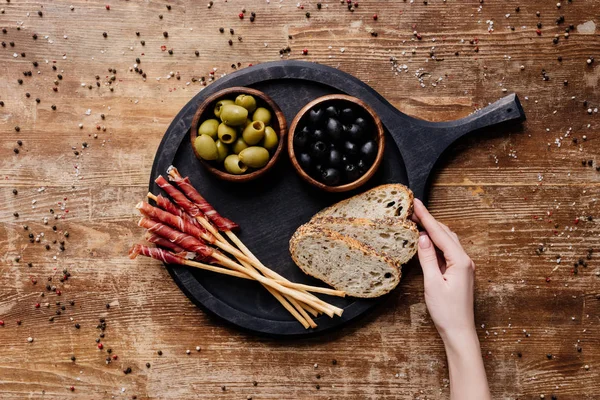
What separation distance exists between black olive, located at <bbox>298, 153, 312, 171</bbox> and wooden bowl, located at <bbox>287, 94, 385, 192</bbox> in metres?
0.02

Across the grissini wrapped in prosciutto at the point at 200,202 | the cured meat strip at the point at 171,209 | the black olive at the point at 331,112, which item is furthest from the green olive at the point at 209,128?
the black olive at the point at 331,112

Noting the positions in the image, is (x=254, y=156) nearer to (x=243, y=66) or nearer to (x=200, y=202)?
(x=200, y=202)

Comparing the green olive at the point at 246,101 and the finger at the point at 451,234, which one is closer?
the green olive at the point at 246,101

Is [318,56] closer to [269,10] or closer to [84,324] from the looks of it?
[269,10]

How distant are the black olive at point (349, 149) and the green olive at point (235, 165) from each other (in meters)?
0.43

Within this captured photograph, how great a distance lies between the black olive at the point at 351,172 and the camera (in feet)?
7.18

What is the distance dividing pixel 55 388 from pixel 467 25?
266 centimetres

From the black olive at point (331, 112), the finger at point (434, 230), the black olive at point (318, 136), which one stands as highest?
the black olive at point (331, 112)

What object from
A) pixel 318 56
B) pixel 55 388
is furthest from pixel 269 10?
pixel 55 388

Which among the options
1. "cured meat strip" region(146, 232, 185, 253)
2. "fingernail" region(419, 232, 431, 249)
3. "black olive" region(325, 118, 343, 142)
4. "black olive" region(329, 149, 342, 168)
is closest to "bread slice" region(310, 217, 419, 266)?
"fingernail" region(419, 232, 431, 249)

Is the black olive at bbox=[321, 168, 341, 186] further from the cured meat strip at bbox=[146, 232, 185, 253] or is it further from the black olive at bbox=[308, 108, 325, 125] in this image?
the cured meat strip at bbox=[146, 232, 185, 253]

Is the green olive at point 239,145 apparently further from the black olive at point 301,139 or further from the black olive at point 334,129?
the black olive at point 334,129

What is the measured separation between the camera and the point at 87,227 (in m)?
2.54

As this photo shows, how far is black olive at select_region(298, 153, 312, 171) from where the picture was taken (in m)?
2.21
